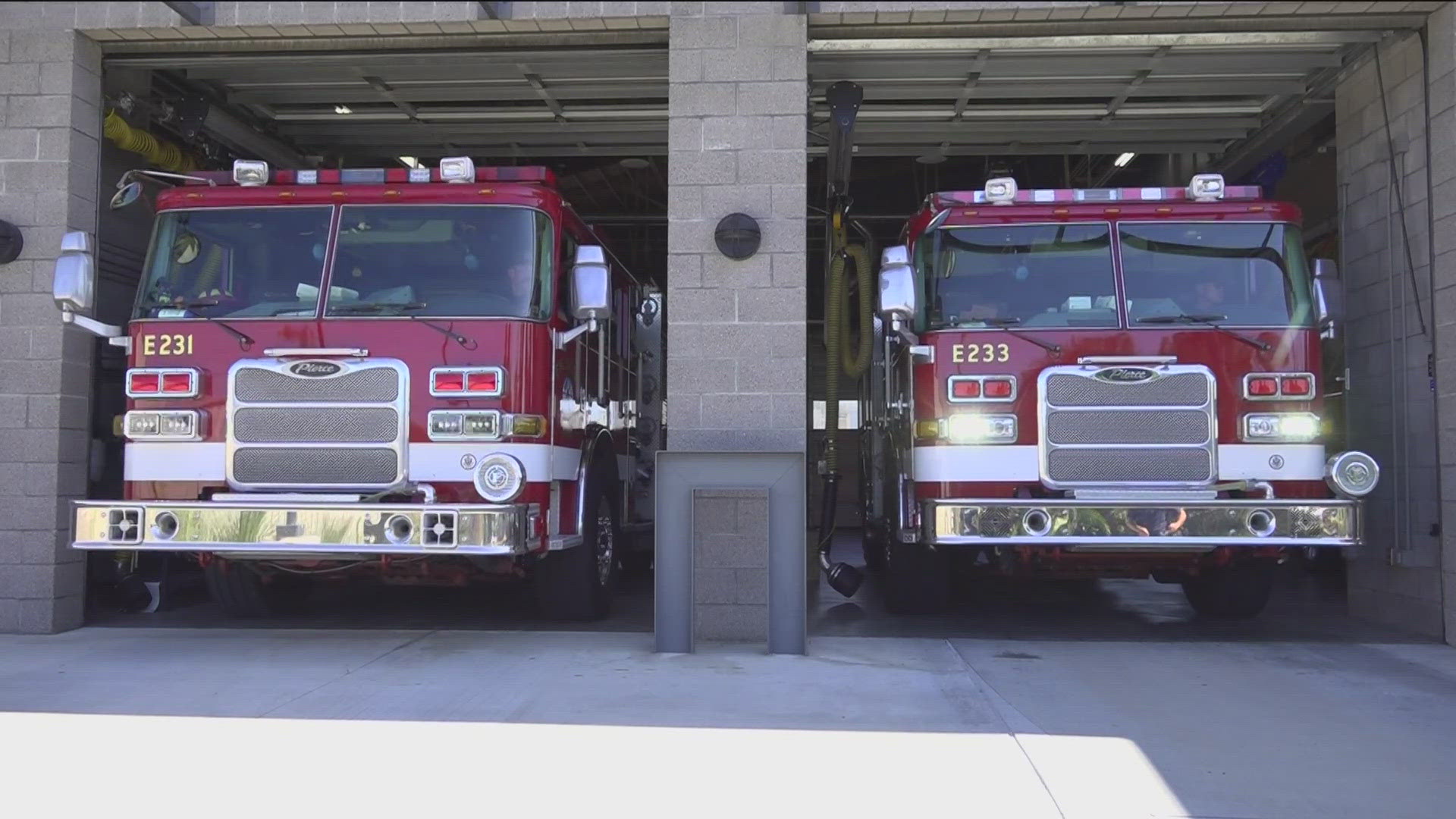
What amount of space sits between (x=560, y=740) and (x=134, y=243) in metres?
6.00

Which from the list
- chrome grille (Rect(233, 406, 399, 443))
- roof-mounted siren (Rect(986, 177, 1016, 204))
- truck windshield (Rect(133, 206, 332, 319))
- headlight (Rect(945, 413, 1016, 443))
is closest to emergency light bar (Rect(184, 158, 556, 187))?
truck windshield (Rect(133, 206, 332, 319))

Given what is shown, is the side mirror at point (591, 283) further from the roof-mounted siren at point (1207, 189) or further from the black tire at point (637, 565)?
the black tire at point (637, 565)

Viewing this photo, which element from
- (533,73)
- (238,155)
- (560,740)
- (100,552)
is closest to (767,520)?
(560,740)

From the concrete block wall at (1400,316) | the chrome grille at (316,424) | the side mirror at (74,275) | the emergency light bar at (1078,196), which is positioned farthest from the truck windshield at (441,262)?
the concrete block wall at (1400,316)

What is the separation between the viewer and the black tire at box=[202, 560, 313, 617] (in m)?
8.01

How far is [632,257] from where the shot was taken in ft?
57.7

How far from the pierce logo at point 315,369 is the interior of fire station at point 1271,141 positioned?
146 inches

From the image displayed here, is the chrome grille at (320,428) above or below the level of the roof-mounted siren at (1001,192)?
below

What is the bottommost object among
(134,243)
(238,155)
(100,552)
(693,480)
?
(100,552)

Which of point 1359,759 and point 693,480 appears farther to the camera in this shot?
point 693,480

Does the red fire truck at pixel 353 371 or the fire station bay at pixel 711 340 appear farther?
the fire station bay at pixel 711 340

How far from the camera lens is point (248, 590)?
8180 millimetres

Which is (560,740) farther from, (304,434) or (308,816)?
(304,434)

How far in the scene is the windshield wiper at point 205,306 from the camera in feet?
21.7
